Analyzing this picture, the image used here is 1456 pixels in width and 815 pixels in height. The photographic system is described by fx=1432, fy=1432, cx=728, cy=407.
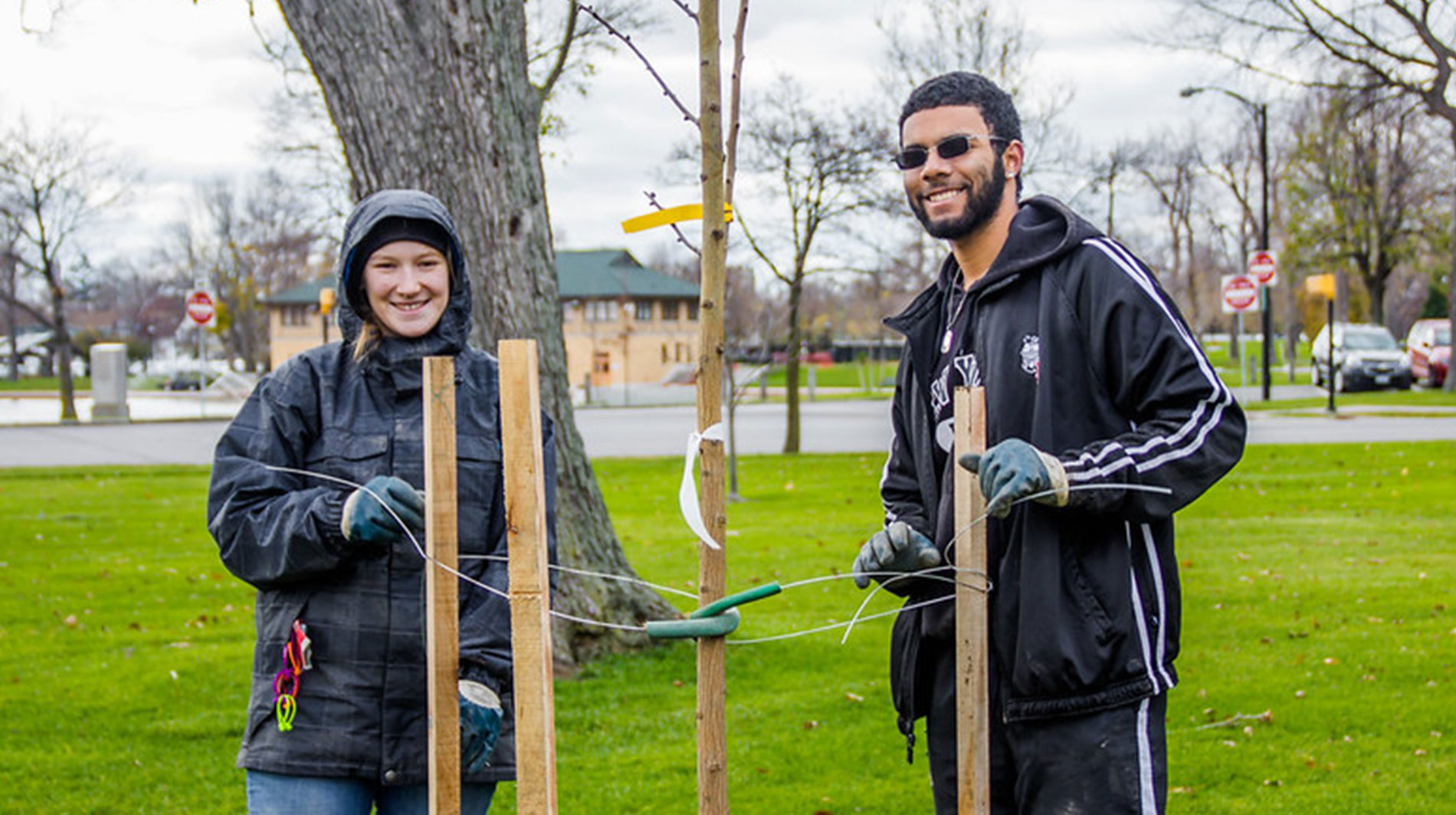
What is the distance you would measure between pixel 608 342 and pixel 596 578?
64.1 m

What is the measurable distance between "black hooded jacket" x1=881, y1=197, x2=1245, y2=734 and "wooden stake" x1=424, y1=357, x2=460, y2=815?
1.02m

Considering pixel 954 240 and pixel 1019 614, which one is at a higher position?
pixel 954 240

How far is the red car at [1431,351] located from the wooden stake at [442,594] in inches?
Answer: 1385

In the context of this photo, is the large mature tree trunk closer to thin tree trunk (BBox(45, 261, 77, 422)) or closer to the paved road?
the paved road

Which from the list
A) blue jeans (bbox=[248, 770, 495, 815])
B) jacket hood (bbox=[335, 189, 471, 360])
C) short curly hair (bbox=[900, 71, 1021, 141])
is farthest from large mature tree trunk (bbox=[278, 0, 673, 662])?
short curly hair (bbox=[900, 71, 1021, 141])

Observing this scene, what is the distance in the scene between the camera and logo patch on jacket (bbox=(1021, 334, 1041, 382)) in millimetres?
2740

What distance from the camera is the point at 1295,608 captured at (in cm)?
858

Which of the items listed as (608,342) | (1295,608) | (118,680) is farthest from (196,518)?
(608,342)

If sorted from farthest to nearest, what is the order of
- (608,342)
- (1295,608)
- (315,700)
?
(608,342) < (1295,608) < (315,700)

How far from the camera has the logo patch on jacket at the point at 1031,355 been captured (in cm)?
274

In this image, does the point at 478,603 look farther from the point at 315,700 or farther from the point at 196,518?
the point at 196,518

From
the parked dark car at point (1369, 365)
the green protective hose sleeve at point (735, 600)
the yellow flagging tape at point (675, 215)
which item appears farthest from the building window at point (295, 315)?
the green protective hose sleeve at point (735, 600)

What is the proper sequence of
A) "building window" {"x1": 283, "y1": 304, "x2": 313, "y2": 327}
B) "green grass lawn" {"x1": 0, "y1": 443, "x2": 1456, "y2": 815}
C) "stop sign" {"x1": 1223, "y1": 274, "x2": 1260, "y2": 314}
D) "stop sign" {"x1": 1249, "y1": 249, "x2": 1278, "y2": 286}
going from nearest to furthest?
1. "green grass lawn" {"x1": 0, "y1": 443, "x2": 1456, "y2": 815}
2. "stop sign" {"x1": 1223, "y1": 274, "x2": 1260, "y2": 314}
3. "stop sign" {"x1": 1249, "y1": 249, "x2": 1278, "y2": 286}
4. "building window" {"x1": 283, "y1": 304, "x2": 313, "y2": 327}

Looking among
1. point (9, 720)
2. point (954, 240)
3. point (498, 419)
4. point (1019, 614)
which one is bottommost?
point (9, 720)
